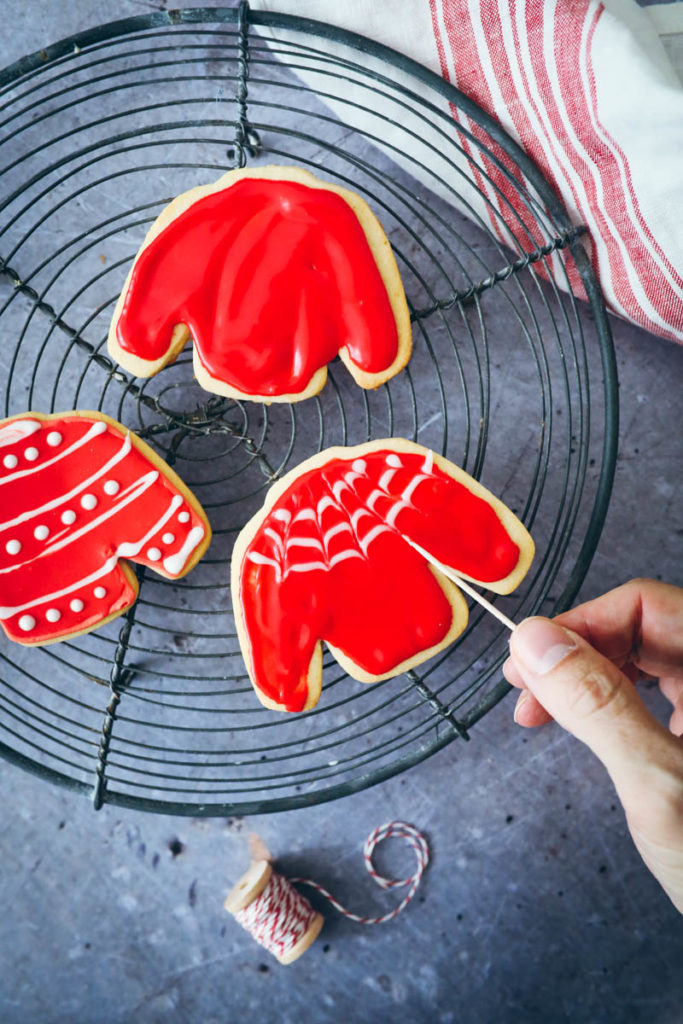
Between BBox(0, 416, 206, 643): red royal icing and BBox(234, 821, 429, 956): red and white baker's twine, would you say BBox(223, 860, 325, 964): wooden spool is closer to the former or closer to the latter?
BBox(234, 821, 429, 956): red and white baker's twine

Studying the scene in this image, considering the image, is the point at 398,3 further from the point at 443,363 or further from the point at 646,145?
the point at 443,363

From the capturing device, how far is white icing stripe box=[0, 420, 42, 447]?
118 cm

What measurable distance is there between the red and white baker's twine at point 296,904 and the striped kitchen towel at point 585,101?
3.56 ft

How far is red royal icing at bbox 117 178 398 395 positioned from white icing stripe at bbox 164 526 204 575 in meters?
0.28

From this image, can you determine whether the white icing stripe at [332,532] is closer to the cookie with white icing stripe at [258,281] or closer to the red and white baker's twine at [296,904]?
the cookie with white icing stripe at [258,281]

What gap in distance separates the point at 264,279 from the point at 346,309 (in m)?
0.14

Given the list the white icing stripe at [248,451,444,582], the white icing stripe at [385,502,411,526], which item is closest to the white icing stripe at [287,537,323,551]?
the white icing stripe at [248,451,444,582]

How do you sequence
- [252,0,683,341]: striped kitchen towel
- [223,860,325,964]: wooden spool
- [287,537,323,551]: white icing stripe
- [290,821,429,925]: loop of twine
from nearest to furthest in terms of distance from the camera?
[252,0,683,341]: striped kitchen towel, [287,537,323,551]: white icing stripe, [223,860,325,964]: wooden spool, [290,821,429,925]: loop of twine

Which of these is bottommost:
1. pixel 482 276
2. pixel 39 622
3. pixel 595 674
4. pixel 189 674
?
pixel 189 674

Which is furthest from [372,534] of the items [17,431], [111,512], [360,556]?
[17,431]

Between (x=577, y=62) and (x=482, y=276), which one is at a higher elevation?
(x=577, y=62)

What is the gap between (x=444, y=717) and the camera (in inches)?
49.3

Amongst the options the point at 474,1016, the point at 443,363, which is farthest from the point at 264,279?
the point at 474,1016

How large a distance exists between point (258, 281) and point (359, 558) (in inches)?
18.5
